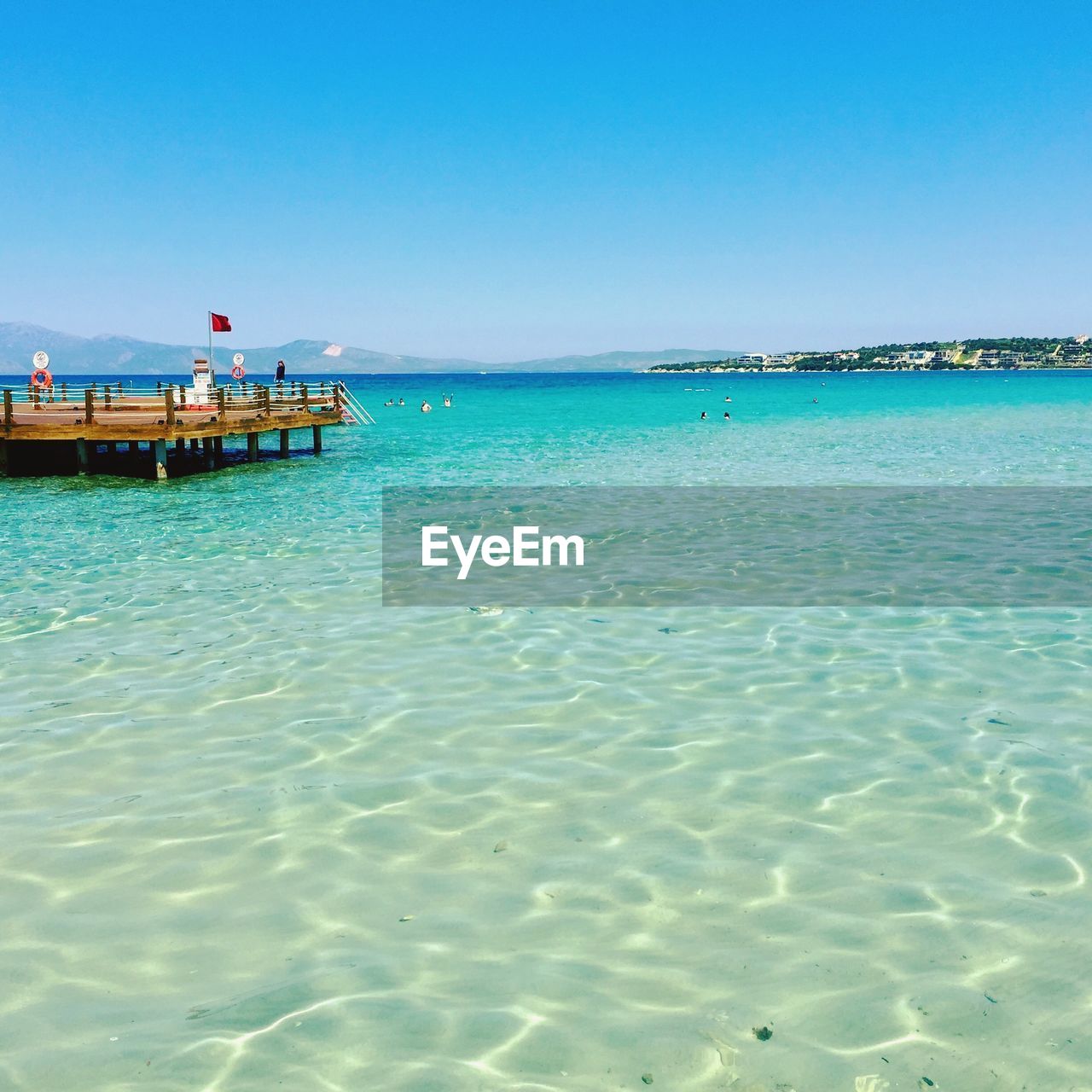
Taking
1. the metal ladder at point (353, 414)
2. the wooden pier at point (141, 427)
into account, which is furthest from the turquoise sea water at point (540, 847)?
the metal ladder at point (353, 414)

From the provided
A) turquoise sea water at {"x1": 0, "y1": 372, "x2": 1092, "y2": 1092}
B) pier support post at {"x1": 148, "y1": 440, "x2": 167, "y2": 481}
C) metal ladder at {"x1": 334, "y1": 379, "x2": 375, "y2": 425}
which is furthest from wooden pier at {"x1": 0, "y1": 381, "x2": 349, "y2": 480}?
turquoise sea water at {"x1": 0, "y1": 372, "x2": 1092, "y2": 1092}

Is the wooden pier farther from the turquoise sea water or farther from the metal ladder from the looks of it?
the turquoise sea water

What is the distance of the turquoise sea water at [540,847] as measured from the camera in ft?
13.2

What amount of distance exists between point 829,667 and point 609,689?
2215 millimetres

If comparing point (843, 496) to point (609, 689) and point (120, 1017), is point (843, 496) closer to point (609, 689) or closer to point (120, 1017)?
point (609, 689)

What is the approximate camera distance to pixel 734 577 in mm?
12977

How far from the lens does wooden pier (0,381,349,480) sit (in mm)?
26500

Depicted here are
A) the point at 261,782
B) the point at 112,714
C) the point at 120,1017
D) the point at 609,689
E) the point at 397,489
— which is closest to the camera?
the point at 120,1017

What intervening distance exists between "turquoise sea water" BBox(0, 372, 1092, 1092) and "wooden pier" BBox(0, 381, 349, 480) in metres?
16.9

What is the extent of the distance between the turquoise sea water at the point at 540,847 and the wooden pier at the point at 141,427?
55.3 ft

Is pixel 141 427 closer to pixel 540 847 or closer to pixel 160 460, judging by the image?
pixel 160 460

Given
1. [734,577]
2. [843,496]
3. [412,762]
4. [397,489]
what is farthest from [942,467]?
[412,762]

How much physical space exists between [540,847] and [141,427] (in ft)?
78.8

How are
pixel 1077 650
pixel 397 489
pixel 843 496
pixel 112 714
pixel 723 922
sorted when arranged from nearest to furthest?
pixel 723 922
pixel 112 714
pixel 1077 650
pixel 843 496
pixel 397 489
